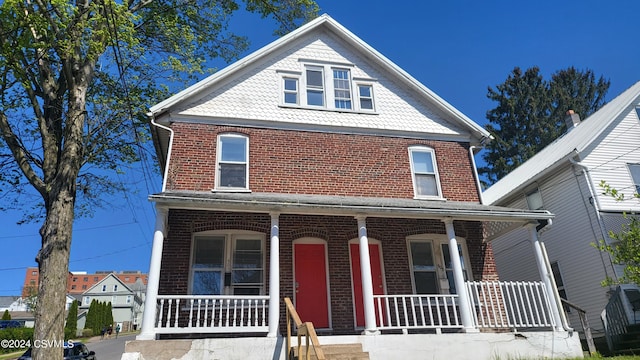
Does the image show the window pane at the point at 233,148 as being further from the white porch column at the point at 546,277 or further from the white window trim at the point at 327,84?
the white porch column at the point at 546,277

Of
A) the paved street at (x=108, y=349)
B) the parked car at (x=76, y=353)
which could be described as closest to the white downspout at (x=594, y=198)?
the parked car at (x=76, y=353)

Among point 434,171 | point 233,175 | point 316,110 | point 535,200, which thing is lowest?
point 233,175

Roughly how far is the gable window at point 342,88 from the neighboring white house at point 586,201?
722cm

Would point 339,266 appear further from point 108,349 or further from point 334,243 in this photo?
point 108,349

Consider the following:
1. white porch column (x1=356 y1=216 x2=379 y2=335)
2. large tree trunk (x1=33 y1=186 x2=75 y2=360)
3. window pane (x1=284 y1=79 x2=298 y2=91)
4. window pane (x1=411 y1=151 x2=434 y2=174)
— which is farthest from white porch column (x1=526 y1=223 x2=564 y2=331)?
large tree trunk (x1=33 y1=186 x2=75 y2=360)

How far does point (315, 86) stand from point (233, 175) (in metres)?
3.90

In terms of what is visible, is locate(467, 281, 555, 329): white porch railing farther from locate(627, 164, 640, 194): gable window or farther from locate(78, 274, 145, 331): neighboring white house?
locate(78, 274, 145, 331): neighboring white house

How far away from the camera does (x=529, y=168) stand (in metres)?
17.9

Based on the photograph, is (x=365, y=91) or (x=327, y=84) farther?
(x=365, y=91)

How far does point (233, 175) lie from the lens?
10.7m

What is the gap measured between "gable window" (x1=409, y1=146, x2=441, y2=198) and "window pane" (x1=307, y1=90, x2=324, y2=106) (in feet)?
9.83

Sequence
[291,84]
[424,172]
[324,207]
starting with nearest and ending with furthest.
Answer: [324,207] → [424,172] → [291,84]

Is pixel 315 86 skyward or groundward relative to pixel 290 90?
skyward

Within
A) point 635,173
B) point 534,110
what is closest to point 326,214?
point 635,173
